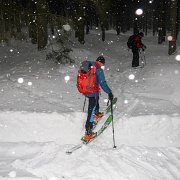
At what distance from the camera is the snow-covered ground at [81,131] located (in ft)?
19.6

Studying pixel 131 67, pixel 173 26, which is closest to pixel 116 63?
pixel 131 67

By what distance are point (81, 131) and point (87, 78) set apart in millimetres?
2002

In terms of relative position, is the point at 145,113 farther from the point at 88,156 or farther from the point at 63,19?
the point at 63,19

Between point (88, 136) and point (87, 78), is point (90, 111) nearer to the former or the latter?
point (88, 136)

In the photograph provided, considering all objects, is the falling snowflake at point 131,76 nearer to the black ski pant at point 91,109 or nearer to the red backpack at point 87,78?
the black ski pant at point 91,109

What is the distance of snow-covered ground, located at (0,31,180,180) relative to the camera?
5.97 metres

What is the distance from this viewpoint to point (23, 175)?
565 cm

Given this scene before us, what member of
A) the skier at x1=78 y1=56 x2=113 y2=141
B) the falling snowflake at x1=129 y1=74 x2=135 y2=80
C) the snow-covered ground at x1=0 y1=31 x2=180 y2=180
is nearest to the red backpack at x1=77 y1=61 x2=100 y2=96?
the skier at x1=78 y1=56 x2=113 y2=141

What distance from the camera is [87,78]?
257 inches

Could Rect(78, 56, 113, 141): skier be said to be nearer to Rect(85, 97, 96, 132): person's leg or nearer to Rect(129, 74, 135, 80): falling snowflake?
Rect(85, 97, 96, 132): person's leg

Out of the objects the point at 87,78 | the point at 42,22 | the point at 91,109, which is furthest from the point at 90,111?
the point at 42,22

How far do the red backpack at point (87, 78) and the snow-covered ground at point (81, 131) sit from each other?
5.14 ft

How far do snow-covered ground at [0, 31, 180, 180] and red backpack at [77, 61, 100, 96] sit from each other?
1.57m

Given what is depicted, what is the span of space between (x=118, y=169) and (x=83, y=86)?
7.22 feet
